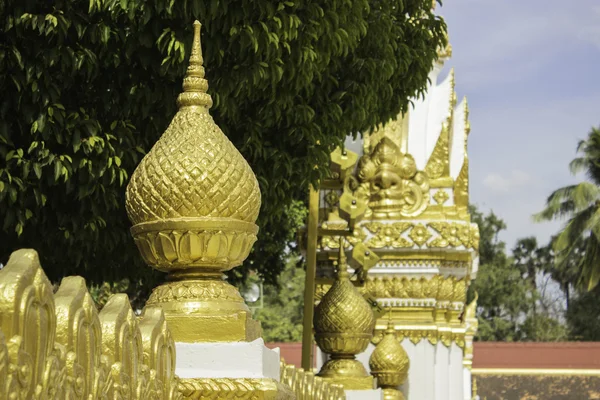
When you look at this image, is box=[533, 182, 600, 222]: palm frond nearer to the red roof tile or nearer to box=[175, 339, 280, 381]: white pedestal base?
the red roof tile

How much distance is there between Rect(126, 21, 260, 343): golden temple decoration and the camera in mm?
3543

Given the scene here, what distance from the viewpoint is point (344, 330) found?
7504 mm

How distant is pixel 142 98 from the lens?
7.29 metres

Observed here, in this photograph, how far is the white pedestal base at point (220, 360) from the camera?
3.59m

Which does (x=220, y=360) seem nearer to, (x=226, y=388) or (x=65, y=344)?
(x=226, y=388)

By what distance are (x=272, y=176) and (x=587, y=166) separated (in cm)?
2849

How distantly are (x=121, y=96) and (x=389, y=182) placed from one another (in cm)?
634

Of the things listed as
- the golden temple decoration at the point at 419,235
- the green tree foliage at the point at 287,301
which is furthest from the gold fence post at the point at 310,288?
the green tree foliage at the point at 287,301

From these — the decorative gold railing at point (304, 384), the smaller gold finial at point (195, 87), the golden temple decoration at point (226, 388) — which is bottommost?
the golden temple decoration at point (226, 388)

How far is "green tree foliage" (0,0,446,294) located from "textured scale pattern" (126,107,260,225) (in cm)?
323

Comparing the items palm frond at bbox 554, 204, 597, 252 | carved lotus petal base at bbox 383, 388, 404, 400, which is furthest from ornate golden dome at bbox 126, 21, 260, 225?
palm frond at bbox 554, 204, 597, 252

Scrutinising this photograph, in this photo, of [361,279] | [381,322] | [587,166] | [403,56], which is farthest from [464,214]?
[587,166]

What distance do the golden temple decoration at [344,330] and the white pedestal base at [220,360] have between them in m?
3.87

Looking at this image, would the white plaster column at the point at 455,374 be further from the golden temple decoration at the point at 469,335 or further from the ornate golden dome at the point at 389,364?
the golden temple decoration at the point at 469,335
